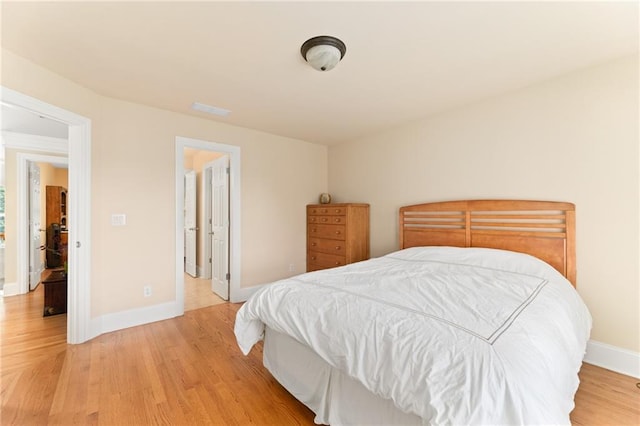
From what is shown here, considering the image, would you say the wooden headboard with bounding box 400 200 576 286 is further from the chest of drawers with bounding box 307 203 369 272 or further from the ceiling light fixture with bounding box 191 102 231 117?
the ceiling light fixture with bounding box 191 102 231 117

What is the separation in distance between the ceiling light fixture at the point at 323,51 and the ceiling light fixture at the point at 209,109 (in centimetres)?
151

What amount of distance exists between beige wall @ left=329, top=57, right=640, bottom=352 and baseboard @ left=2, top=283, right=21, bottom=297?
5.77 m

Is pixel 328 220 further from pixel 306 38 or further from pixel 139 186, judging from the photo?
pixel 306 38

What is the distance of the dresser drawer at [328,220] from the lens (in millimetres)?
3760

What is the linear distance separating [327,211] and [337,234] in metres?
0.39

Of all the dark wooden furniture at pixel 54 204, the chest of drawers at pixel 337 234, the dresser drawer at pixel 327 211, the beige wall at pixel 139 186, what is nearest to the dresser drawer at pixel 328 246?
the chest of drawers at pixel 337 234

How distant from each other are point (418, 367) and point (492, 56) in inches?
86.3

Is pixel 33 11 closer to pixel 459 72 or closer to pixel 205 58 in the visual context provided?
pixel 205 58

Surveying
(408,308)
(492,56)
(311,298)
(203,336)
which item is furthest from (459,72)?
(203,336)

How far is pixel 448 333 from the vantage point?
1.17 m

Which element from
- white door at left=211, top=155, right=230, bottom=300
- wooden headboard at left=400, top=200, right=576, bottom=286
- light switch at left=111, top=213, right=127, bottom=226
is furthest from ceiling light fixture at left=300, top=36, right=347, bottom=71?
light switch at left=111, top=213, right=127, bottom=226

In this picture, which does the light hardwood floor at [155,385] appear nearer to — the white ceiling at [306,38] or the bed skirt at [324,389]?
the bed skirt at [324,389]

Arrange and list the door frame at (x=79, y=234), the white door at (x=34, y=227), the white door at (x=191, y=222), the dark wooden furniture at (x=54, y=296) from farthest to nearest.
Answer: the white door at (x=191, y=222) → the white door at (x=34, y=227) → the dark wooden furniture at (x=54, y=296) → the door frame at (x=79, y=234)

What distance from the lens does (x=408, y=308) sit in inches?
56.4
